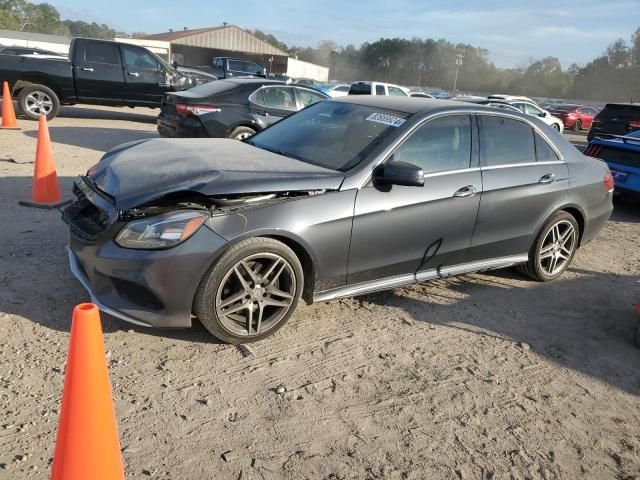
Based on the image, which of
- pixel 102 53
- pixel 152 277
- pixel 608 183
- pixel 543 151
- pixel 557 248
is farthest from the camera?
pixel 102 53

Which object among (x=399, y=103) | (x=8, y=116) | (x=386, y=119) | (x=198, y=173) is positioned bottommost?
(x=8, y=116)

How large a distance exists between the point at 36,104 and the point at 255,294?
10798mm

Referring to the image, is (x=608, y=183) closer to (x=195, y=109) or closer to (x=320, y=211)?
(x=320, y=211)

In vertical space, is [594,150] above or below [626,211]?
above

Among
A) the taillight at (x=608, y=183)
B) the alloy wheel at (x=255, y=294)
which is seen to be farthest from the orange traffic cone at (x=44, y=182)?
the taillight at (x=608, y=183)

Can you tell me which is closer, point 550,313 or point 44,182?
point 550,313

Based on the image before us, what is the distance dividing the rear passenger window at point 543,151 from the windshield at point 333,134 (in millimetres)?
1454

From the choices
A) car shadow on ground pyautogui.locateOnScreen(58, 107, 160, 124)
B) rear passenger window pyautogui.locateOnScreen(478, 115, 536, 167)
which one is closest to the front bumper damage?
rear passenger window pyautogui.locateOnScreen(478, 115, 536, 167)

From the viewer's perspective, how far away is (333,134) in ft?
14.3

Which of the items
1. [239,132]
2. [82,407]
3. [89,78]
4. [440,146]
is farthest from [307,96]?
[82,407]

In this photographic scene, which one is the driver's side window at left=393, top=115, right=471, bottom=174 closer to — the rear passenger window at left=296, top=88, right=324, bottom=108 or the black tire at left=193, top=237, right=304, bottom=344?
the black tire at left=193, top=237, right=304, bottom=344

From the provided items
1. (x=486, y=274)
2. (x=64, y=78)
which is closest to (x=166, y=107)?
(x=64, y=78)

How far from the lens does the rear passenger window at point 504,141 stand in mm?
4461

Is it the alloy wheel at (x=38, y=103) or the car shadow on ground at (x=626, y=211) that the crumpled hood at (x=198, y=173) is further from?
the alloy wheel at (x=38, y=103)
